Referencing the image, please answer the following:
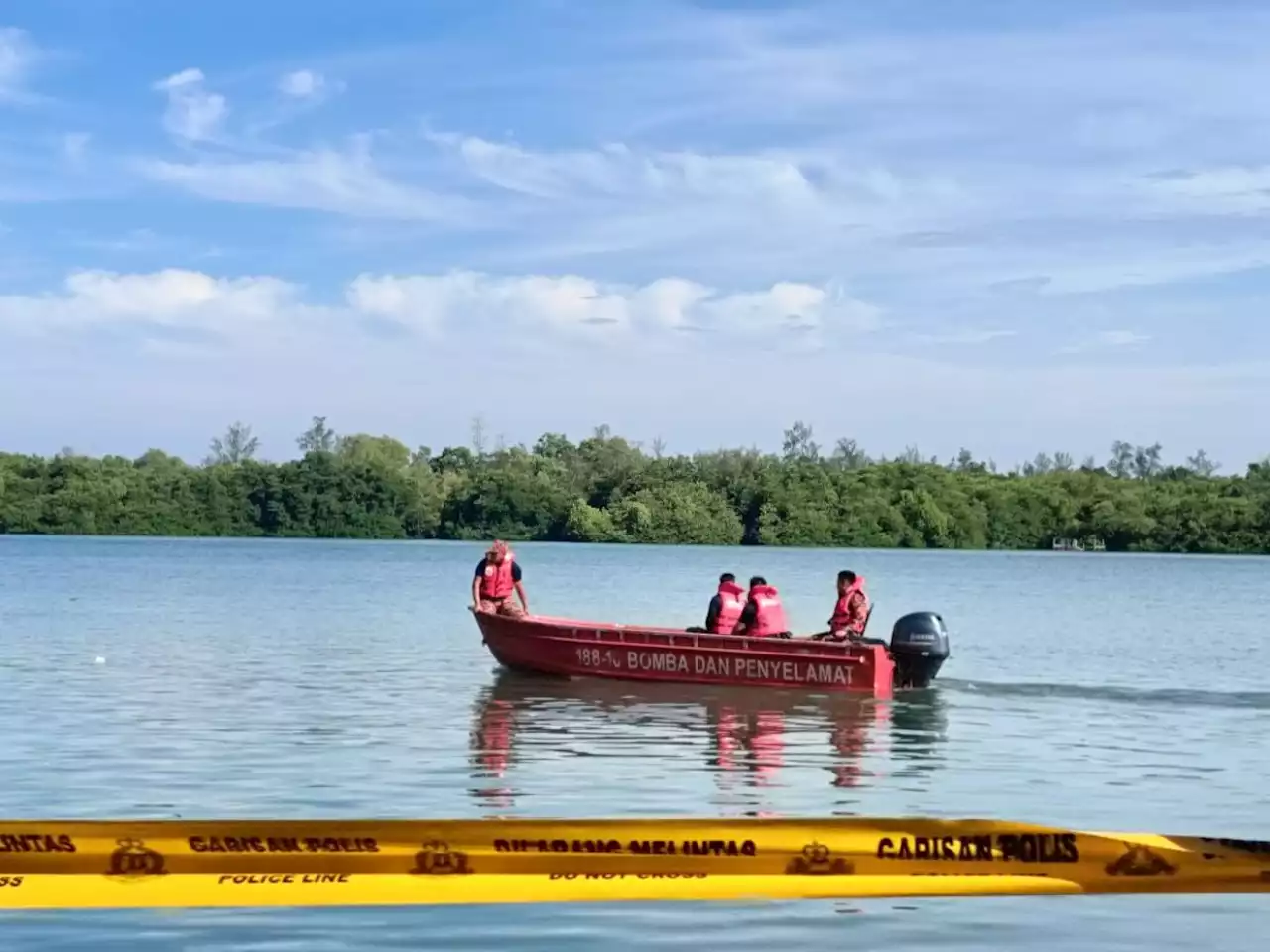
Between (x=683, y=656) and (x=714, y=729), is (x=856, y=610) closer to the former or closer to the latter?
(x=683, y=656)

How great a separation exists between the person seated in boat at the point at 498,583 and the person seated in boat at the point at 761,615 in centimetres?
363

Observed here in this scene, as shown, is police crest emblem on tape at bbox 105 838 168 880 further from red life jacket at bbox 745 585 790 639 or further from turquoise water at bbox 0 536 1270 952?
red life jacket at bbox 745 585 790 639

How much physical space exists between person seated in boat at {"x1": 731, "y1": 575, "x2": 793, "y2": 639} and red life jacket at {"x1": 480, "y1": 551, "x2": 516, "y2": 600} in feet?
12.4

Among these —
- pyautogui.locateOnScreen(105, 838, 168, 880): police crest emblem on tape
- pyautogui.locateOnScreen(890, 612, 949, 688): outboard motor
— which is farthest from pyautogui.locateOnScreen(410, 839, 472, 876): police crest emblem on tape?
pyautogui.locateOnScreen(890, 612, 949, 688): outboard motor

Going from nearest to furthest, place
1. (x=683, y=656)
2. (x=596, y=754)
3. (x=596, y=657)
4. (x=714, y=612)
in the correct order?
(x=596, y=754), (x=683, y=656), (x=714, y=612), (x=596, y=657)

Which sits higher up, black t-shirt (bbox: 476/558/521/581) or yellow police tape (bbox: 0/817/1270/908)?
black t-shirt (bbox: 476/558/521/581)

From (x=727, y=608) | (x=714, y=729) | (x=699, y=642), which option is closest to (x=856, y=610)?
(x=727, y=608)

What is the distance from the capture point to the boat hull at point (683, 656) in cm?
2430

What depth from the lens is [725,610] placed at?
83.9 feet

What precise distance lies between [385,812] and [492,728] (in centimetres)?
668

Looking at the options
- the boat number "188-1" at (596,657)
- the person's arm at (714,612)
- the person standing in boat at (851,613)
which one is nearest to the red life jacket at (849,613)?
the person standing in boat at (851,613)

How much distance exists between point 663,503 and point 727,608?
115 m

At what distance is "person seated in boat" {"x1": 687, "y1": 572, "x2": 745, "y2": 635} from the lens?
25344 mm

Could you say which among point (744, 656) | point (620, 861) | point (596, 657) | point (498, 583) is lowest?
point (596, 657)
